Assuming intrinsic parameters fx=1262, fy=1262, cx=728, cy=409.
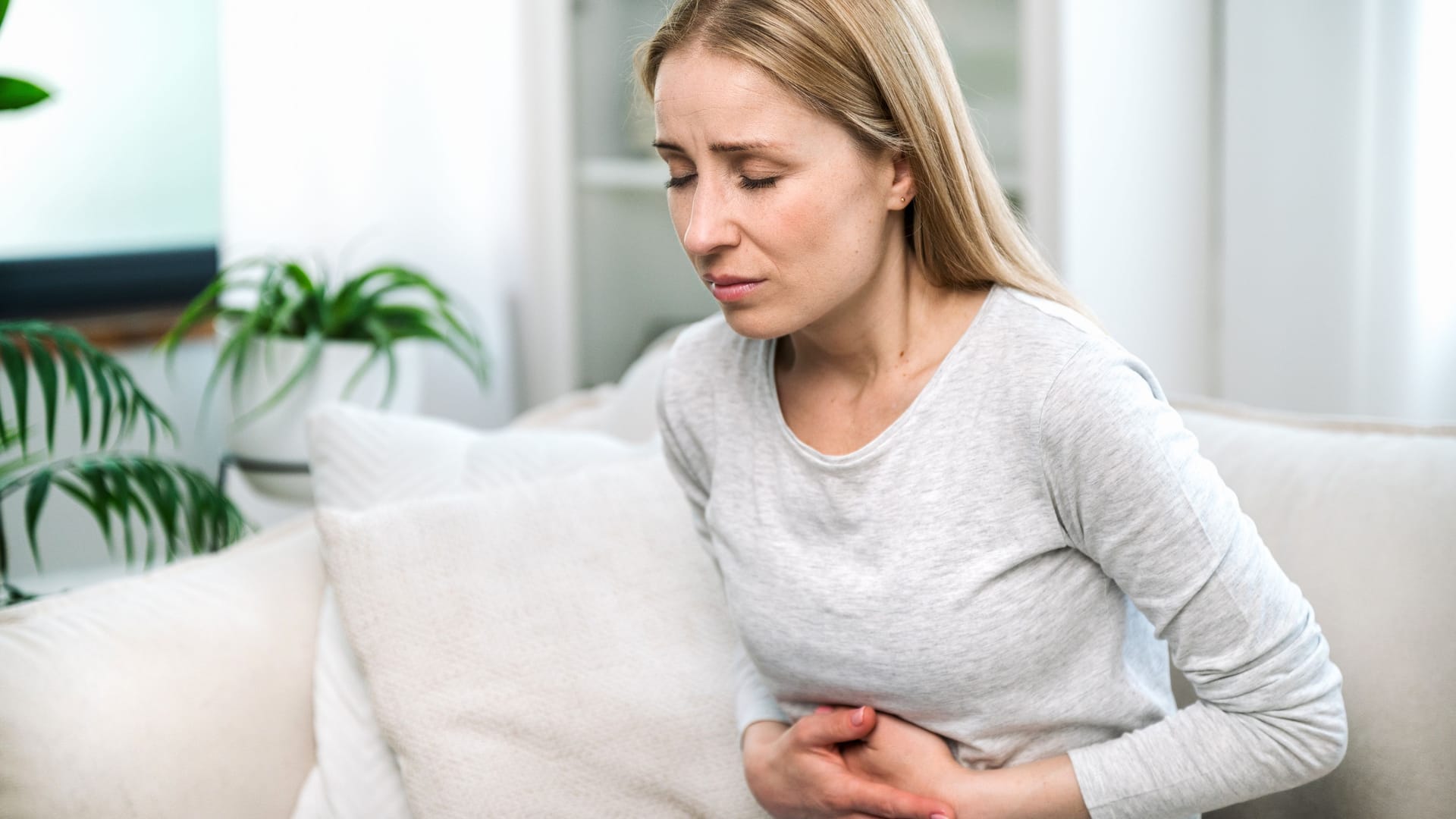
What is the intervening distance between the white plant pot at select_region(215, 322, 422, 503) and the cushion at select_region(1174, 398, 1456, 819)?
1.38 m

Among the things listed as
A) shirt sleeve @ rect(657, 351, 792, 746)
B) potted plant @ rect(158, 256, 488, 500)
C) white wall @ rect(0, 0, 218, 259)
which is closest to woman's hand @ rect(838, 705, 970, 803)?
shirt sleeve @ rect(657, 351, 792, 746)

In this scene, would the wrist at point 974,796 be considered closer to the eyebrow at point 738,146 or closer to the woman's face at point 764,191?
the woman's face at point 764,191

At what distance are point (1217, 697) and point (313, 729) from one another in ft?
2.59

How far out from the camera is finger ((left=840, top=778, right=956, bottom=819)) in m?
0.90

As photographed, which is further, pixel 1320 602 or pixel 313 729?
pixel 313 729

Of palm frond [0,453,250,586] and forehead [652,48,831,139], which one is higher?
forehead [652,48,831,139]

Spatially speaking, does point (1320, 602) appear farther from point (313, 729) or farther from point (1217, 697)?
point (313, 729)

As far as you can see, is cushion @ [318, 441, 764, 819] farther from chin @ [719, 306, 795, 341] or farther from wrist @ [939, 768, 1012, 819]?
chin @ [719, 306, 795, 341]

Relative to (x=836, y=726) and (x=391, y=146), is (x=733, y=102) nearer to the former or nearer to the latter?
(x=836, y=726)

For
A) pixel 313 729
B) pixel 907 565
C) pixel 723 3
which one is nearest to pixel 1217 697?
pixel 907 565

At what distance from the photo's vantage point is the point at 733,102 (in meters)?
0.84

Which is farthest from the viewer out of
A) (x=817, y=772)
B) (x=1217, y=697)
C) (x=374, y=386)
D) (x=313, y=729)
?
(x=374, y=386)

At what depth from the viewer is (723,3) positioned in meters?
0.87

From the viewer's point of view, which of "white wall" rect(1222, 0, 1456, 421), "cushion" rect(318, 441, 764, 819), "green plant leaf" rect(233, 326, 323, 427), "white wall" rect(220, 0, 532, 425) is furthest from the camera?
"white wall" rect(220, 0, 532, 425)
